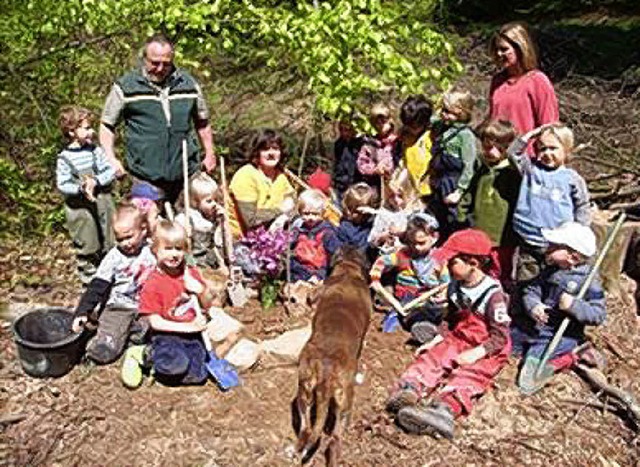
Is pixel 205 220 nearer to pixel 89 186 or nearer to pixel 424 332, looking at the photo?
pixel 89 186

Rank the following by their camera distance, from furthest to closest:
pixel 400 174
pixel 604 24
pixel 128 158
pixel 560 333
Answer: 1. pixel 604 24
2. pixel 400 174
3. pixel 128 158
4. pixel 560 333

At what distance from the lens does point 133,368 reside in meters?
5.45

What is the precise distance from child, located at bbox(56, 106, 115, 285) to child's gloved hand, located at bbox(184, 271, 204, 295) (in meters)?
1.53

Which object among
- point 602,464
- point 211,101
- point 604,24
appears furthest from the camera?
point 604,24

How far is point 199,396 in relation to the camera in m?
5.39

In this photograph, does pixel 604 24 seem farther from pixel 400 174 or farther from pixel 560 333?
pixel 560 333

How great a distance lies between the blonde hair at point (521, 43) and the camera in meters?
5.99

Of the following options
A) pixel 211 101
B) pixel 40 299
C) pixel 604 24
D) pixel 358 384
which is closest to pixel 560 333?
pixel 358 384

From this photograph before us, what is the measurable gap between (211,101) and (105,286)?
5766 millimetres

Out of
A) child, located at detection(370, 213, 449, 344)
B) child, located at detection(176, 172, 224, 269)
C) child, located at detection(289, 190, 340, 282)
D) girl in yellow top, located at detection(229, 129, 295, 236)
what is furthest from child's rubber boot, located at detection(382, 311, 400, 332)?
child, located at detection(176, 172, 224, 269)

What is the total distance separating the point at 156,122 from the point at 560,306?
3.41m

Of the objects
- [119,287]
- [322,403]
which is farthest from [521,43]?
[119,287]

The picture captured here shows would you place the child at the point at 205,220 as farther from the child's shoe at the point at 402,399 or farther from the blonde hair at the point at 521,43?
the blonde hair at the point at 521,43

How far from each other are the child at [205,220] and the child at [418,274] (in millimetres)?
1406
